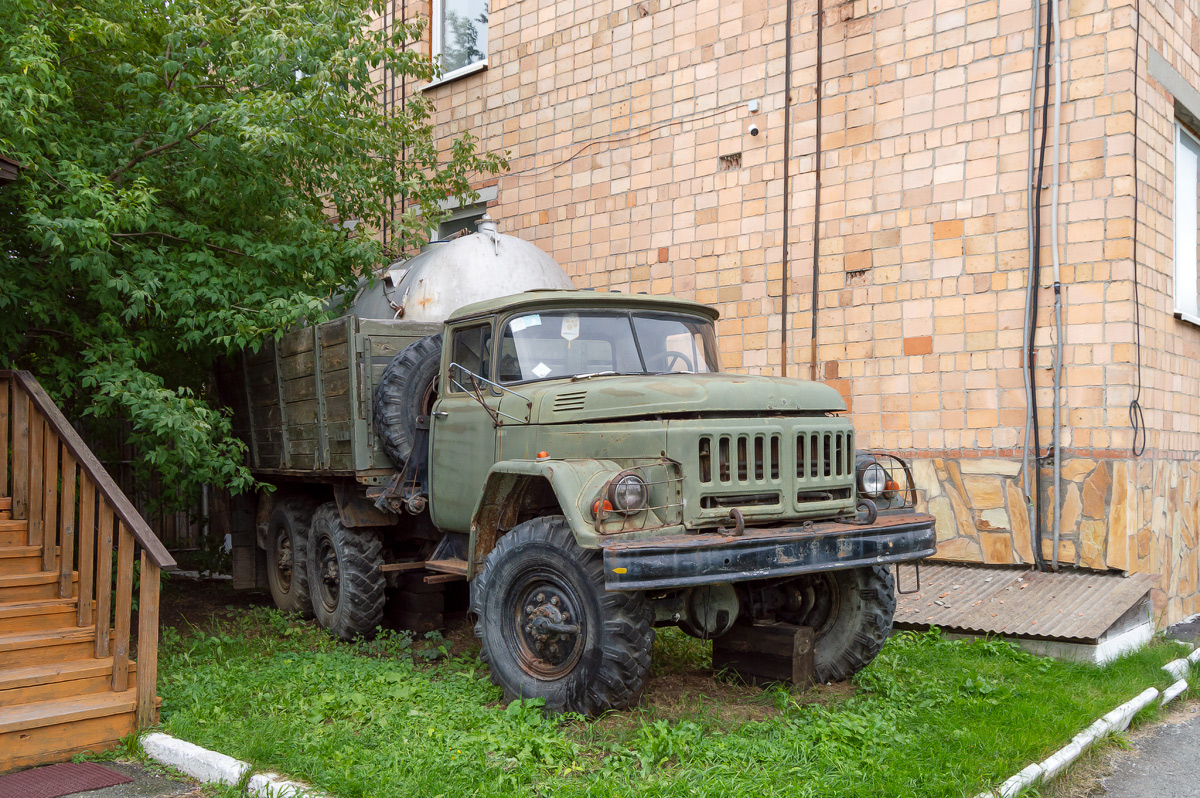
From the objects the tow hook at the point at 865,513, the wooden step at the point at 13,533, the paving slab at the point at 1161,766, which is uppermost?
the tow hook at the point at 865,513

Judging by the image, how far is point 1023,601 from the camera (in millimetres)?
7230

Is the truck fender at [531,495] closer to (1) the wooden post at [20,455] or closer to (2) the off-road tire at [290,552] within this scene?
(2) the off-road tire at [290,552]

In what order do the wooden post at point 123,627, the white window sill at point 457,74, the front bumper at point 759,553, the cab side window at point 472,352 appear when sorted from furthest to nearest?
the white window sill at point 457,74 < the cab side window at point 472,352 < the wooden post at point 123,627 < the front bumper at point 759,553

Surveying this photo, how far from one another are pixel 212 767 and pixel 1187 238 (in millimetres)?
9162

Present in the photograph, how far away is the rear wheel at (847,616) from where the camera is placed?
5777mm

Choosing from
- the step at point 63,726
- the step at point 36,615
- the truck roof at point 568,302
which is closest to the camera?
the step at point 63,726

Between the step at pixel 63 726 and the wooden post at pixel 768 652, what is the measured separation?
10.6 ft

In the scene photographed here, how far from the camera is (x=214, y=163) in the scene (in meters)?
7.42

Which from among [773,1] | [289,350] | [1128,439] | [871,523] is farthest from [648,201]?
[871,523]

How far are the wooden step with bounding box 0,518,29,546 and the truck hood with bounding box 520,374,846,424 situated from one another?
339 cm

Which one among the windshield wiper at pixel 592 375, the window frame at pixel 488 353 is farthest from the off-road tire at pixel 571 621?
the window frame at pixel 488 353

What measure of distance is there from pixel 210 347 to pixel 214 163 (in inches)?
56.6

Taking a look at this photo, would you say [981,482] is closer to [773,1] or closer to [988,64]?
[988,64]

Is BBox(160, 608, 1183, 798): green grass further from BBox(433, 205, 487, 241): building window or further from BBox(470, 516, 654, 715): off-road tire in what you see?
BBox(433, 205, 487, 241): building window
